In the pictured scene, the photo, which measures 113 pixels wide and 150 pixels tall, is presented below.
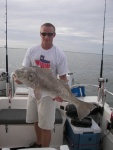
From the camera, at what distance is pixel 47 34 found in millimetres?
3420

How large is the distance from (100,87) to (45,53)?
1.82 metres

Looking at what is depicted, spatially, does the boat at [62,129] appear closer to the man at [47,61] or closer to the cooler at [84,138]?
the cooler at [84,138]

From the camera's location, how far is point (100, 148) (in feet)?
14.8

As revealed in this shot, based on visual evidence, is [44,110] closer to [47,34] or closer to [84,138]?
[84,138]

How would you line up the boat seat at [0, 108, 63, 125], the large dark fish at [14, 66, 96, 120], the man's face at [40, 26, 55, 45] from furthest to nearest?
the boat seat at [0, 108, 63, 125]
the man's face at [40, 26, 55, 45]
the large dark fish at [14, 66, 96, 120]

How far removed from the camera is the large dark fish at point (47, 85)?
312 centimetres

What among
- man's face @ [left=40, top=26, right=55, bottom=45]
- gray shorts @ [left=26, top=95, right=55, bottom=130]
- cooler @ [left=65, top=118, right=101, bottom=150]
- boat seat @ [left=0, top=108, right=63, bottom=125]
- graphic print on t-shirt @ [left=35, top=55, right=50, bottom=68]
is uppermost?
man's face @ [left=40, top=26, right=55, bottom=45]

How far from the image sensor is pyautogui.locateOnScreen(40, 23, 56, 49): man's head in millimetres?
3424

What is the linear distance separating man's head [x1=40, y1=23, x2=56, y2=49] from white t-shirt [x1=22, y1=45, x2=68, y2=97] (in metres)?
0.10

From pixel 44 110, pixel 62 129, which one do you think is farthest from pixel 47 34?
pixel 62 129

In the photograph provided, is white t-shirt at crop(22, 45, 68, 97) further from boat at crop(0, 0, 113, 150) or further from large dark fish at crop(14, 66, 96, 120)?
boat at crop(0, 0, 113, 150)

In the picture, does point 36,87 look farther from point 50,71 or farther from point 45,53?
point 45,53

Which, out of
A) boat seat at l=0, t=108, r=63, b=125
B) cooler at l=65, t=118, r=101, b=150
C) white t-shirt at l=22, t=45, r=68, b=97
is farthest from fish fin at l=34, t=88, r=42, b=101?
cooler at l=65, t=118, r=101, b=150

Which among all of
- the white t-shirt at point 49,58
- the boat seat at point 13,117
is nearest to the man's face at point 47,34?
the white t-shirt at point 49,58
